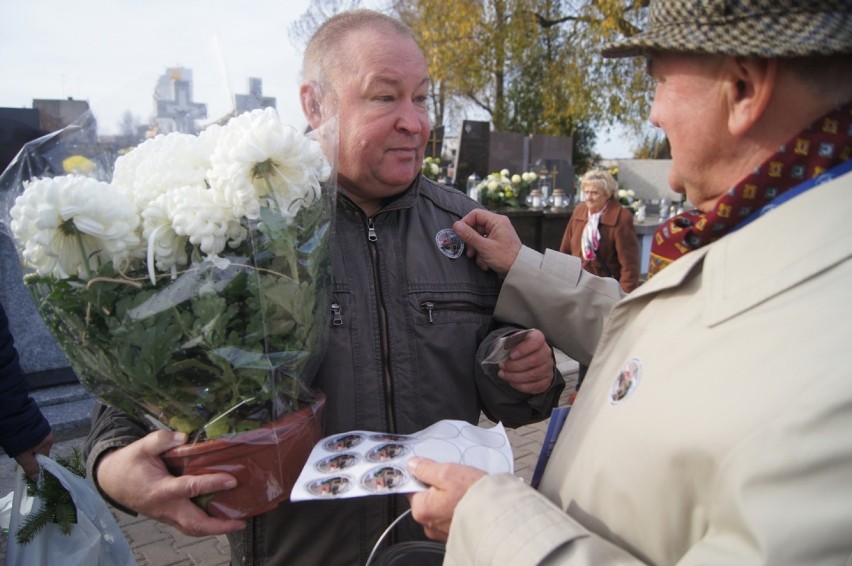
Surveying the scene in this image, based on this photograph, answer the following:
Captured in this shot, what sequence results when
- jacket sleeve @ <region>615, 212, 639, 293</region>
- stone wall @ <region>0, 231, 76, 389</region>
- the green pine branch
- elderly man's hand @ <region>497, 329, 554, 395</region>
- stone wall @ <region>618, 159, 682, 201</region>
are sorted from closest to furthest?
1. elderly man's hand @ <region>497, 329, 554, 395</region>
2. the green pine branch
3. stone wall @ <region>0, 231, 76, 389</region>
4. jacket sleeve @ <region>615, 212, 639, 293</region>
5. stone wall @ <region>618, 159, 682, 201</region>

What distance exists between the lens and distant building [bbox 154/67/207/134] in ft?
5.04

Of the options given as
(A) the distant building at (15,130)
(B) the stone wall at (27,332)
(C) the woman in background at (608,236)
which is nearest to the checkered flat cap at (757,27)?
(B) the stone wall at (27,332)

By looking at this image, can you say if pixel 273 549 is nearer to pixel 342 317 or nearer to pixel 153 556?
pixel 342 317

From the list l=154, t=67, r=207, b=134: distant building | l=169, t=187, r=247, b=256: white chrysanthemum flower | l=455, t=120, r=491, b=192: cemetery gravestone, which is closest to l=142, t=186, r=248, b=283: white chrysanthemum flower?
l=169, t=187, r=247, b=256: white chrysanthemum flower

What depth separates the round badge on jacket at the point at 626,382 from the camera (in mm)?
1196

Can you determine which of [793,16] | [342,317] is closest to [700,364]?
[793,16]

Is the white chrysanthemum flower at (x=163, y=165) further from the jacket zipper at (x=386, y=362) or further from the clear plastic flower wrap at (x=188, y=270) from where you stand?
the jacket zipper at (x=386, y=362)

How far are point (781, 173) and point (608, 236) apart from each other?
19.6 ft

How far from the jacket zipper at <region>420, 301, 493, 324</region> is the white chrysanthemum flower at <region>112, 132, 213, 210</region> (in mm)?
795

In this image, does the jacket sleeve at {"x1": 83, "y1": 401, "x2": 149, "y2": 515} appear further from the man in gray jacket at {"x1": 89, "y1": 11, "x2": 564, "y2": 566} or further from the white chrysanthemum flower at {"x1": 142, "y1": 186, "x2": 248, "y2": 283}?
the white chrysanthemum flower at {"x1": 142, "y1": 186, "x2": 248, "y2": 283}

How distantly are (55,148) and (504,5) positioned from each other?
70.1 feet

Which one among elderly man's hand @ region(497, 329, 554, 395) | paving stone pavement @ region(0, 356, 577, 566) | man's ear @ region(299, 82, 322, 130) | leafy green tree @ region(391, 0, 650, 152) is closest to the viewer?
man's ear @ region(299, 82, 322, 130)

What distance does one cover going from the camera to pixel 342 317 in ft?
6.07

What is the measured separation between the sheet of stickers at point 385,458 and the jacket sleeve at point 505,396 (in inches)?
16.1
